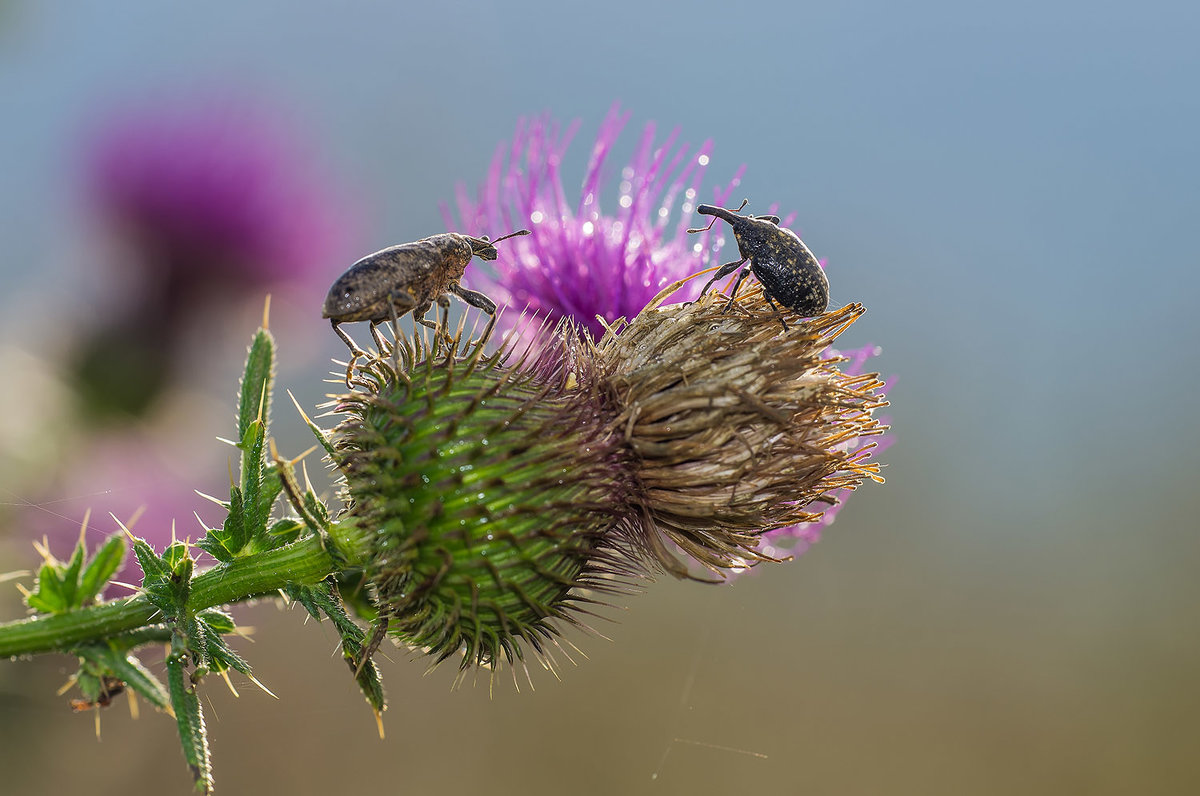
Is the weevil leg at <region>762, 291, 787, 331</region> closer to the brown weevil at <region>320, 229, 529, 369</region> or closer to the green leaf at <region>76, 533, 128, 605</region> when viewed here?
the brown weevil at <region>320, 229, 529, 369</region>

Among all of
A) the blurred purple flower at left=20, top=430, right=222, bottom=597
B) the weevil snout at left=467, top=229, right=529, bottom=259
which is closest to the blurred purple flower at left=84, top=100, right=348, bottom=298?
the blurred purple flower at left=20, top=430, right=222, bottom=597

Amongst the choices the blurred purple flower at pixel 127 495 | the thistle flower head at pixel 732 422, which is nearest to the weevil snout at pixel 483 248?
the thistle flower head at pixel 732 422

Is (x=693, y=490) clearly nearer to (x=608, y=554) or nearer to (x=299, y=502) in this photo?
(x=608, y=554)

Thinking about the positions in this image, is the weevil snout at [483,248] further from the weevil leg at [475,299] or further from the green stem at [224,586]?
the green stem at [224,586]

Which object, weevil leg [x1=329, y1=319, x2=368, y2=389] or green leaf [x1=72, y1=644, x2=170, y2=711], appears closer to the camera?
green leaf [x1=72, y1=644, x2=170, y2=711]

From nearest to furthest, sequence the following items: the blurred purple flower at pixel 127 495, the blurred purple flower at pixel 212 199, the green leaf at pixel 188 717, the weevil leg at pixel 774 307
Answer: the green leaf at pixel 188 717
the weevil leg at pixel 774 307
the blurred purple flower at pixel 127 495
the blurred purple flower at pixel 212 199

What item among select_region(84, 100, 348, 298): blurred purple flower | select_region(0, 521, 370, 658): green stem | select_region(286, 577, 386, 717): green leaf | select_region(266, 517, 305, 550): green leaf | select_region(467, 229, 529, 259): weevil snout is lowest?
select_region(286, 577, 386, 717): green leaf

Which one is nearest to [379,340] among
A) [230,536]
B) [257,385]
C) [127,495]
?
[257,385]
